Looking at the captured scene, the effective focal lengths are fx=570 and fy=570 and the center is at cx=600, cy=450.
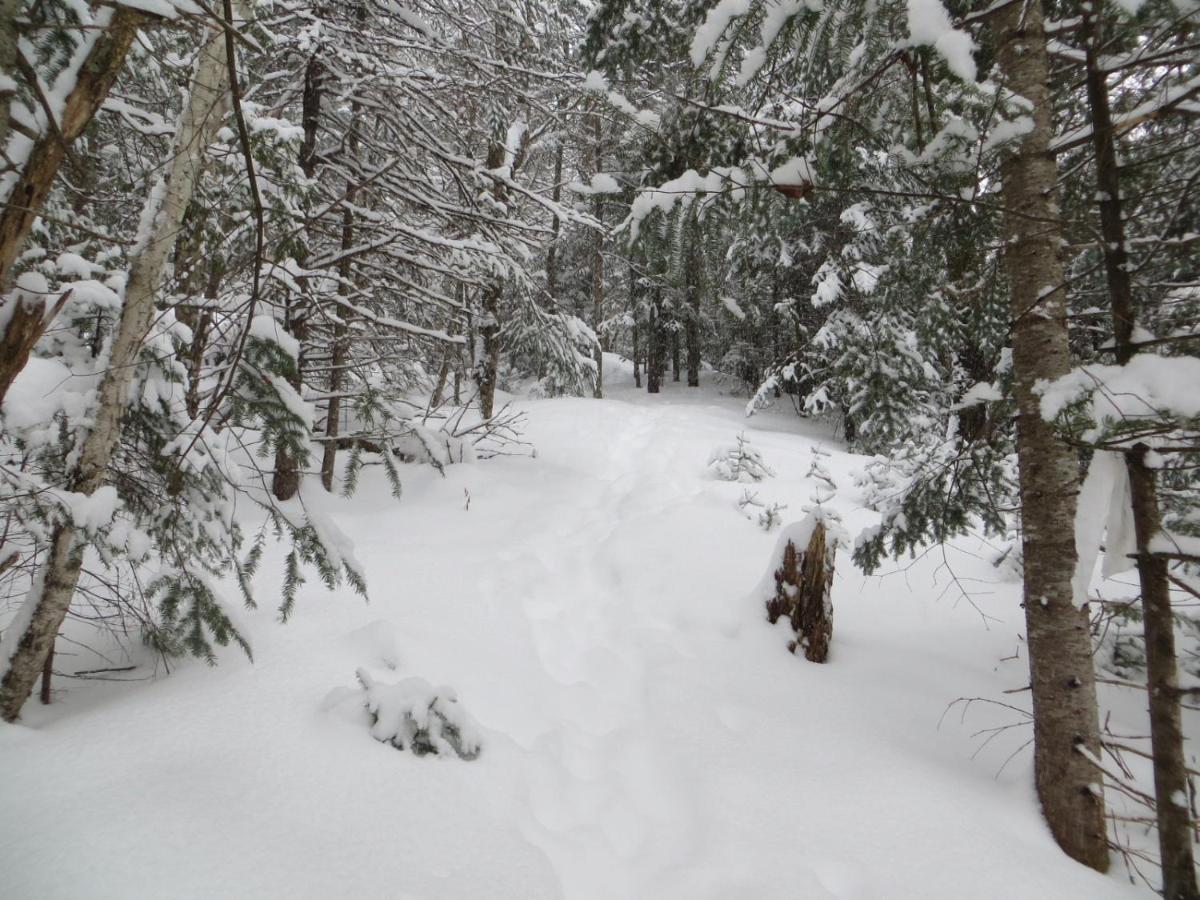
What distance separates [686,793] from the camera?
288 centimetres

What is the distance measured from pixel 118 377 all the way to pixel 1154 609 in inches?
163

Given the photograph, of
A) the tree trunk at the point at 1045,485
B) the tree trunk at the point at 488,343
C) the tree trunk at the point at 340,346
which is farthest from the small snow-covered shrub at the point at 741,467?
the tree trunk at the point at 1045,485

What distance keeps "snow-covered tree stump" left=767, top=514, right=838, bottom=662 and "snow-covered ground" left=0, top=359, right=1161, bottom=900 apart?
0.18 metres

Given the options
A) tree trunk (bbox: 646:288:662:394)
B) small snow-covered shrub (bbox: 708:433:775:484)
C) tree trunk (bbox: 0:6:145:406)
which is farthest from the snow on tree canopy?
tree trunk (bbox: 646:288:662:394)

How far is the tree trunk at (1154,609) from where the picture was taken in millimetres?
1968

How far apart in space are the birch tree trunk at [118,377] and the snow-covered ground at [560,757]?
316 millimetres

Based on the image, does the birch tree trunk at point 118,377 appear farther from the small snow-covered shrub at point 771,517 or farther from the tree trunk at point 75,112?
the small snow-covered shrub at point 771,517

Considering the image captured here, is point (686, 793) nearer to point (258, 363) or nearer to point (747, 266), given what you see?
point (258, 363)

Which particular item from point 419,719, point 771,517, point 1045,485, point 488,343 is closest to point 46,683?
point 419,719

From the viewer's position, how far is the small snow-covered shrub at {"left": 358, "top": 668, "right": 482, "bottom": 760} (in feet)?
8.77

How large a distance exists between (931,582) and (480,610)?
4.29m

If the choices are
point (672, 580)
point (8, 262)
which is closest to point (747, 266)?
point (672, 580)

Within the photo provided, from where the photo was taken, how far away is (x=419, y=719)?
8.84ft

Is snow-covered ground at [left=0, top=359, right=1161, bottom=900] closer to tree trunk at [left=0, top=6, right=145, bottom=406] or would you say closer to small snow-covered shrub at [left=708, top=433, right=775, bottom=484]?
tree trunk at [left=0, top=6, right=145, bottom=406]
